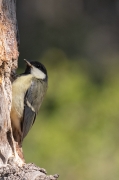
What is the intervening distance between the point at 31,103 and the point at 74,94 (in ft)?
7.64

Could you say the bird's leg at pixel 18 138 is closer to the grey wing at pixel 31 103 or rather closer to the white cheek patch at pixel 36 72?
the grey wing at pixel 31 103

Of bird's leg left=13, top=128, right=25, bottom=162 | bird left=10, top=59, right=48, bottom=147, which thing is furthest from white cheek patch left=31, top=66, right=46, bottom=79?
bird's leg left=13, top=128, right=25, bottom=162

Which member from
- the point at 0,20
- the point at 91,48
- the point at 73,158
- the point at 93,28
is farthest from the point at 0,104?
the point at 93,28

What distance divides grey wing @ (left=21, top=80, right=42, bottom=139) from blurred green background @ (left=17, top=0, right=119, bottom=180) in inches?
66.1

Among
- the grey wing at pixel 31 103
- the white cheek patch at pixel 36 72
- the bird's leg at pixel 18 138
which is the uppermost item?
the white cheek patch at pixel 36 72

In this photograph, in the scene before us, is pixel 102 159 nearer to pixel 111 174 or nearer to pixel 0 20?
pixel 111 174

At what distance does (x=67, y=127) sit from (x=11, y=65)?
105 inches

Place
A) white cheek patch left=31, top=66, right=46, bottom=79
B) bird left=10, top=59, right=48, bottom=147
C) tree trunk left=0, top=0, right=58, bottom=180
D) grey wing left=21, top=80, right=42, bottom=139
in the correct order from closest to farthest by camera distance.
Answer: tree trunk left=0, top=0, right=58, bottom=180 → bird left=10, top=59, right=48, bottom=147 → grey wing left=21, top=80, right=42, bottom=139 → white cheek patch left=31, top=66, right=46, bottom=79

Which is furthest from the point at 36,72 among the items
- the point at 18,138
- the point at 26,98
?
the point at 18,138

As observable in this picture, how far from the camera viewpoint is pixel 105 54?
8359 millimetres

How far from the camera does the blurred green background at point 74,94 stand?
6191mm

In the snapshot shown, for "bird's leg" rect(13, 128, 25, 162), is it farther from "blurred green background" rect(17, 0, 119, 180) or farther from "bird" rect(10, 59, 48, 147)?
"blurred green background" rect(17, 0, 119, 180)

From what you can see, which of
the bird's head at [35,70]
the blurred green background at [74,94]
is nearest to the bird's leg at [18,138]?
the bird's head at [35,70]

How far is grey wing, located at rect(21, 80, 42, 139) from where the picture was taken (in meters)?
4.35
